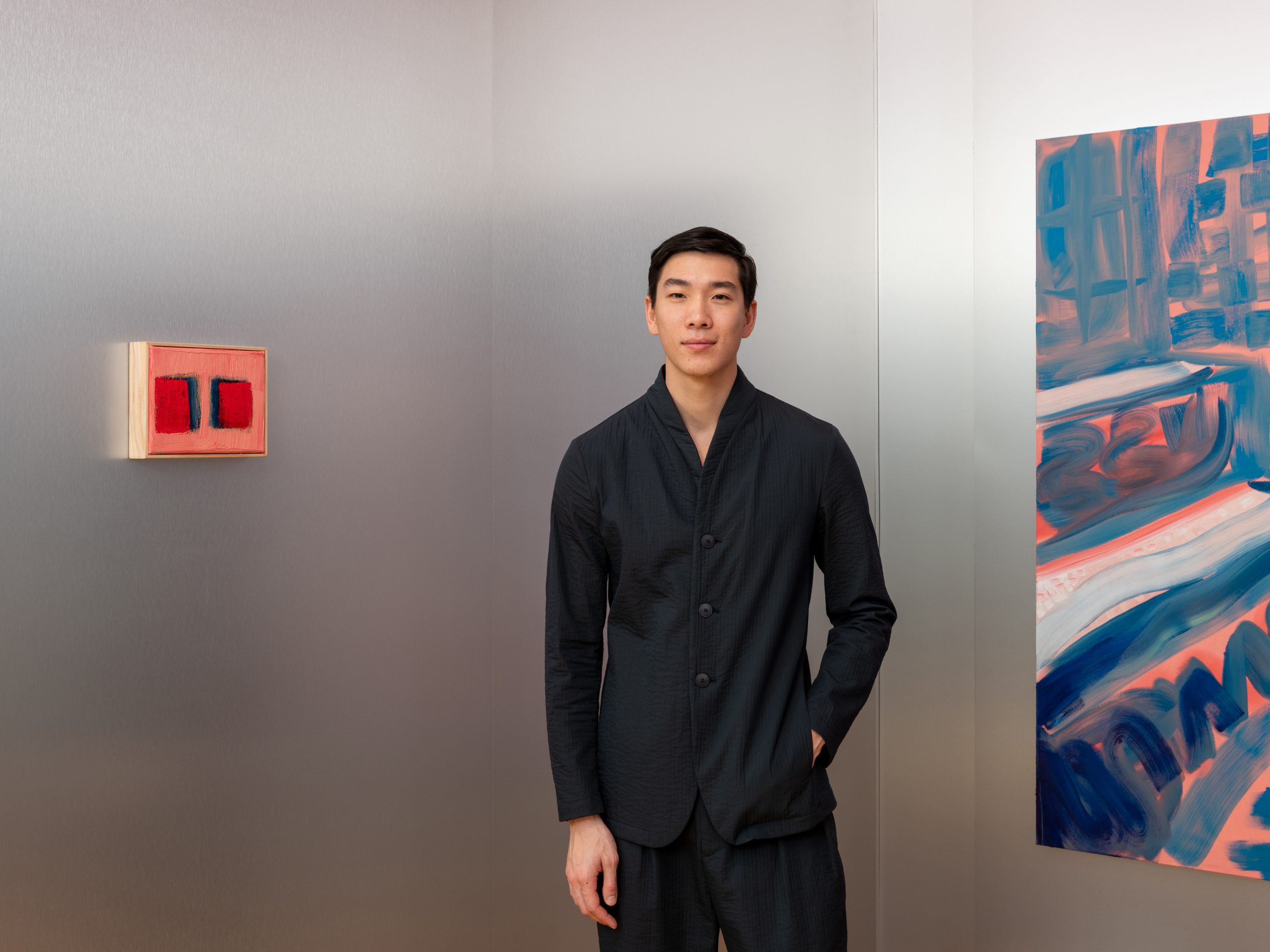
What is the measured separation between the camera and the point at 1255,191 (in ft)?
6.21

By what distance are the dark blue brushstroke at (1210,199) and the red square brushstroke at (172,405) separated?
6.18 ft

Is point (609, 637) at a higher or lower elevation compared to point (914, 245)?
lower

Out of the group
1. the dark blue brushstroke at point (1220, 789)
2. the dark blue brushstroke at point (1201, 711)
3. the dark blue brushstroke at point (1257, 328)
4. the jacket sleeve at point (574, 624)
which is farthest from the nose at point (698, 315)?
the dark blue brushstroke at point (1220, 789)

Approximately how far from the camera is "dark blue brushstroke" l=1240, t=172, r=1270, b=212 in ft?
6.18

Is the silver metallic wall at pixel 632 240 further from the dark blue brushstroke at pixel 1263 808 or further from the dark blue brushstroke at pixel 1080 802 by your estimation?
the dark blue brushstroke at pixel 1263 808

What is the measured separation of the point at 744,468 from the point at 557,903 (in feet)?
5.26

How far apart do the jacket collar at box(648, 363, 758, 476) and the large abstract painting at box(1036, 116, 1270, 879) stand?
788 mm

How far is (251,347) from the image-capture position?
2219mm

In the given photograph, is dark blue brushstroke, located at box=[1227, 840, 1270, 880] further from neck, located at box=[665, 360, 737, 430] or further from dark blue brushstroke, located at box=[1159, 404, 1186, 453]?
neck, located at box=[665, 360, 737, 430]

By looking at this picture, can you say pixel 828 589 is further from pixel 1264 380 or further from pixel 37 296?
pixel 37 296

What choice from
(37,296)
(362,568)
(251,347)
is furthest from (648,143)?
(37,296)

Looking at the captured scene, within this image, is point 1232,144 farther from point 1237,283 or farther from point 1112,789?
point 1112,789

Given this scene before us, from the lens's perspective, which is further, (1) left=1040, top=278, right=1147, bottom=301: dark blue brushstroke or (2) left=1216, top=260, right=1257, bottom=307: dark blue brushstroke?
(1) left=1040, top=278, right=1147, bottom=301: dark blue brushstroke

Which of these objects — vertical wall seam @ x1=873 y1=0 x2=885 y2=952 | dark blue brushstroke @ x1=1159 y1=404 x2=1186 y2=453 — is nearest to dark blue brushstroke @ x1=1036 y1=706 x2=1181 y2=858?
vertical wall seam @ x1=873 y1=0 x2=885 y2=952
